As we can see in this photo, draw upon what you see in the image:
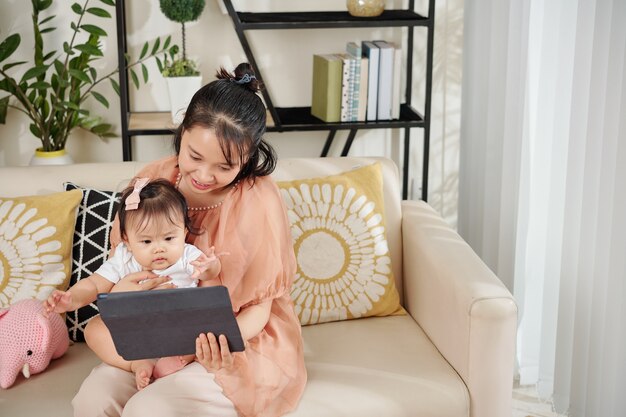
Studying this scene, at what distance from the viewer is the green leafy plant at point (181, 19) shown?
9.41 feet

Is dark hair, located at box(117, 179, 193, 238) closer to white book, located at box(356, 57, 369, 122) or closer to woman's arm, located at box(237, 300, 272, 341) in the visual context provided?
woman's arm, located at box(237, 300, 272, 341)

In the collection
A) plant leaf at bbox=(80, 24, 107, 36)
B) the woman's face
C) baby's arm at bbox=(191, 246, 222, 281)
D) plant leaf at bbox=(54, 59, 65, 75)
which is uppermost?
plant leaf at bbox=(80, 24, 107, 36)

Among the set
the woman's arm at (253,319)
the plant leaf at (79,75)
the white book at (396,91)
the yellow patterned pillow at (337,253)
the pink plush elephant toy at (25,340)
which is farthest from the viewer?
the white book at (396,91)

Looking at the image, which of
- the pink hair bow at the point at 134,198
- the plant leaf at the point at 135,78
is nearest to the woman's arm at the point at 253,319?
the pink hair bow at the point at 134,198

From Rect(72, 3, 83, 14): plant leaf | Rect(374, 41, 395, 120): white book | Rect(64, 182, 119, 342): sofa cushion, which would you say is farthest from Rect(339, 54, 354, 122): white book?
Rect(64, 182, 119, 342): sofa cushion

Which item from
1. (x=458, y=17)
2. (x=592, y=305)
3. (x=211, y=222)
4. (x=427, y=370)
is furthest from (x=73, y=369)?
(x=458, y=17)

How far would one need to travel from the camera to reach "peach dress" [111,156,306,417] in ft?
6.45

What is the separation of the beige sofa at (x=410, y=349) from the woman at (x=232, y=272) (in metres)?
0.11

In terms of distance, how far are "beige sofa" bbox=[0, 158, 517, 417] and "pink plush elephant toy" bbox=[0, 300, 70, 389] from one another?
4 cm

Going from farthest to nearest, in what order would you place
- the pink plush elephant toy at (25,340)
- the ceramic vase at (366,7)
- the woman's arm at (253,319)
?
1. the ceramic vase at (366,7)
2. the pink plush elephant toy at (25,340)
3. the woman's arm at (253,319)

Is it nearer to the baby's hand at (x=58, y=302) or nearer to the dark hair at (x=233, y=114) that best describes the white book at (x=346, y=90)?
the dark hair at (x=233, y=114)

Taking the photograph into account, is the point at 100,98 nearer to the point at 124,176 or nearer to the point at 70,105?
the point at 70,105

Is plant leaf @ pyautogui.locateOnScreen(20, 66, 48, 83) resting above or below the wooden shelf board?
below

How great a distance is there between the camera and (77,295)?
6.26ft
